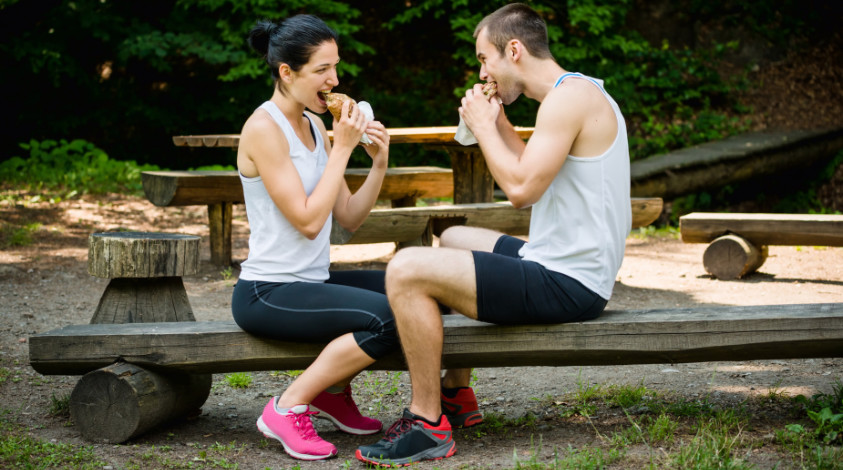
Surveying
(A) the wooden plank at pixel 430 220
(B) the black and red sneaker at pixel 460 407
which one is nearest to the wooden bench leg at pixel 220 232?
(A) the wooden plank at pixel 430 220

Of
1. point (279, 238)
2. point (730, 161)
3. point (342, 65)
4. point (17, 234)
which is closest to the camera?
point (279, 238)

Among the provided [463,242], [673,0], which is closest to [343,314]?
[463,242]

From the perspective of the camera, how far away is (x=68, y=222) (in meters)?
8.66

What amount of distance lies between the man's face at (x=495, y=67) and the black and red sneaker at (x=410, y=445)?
4.06ft

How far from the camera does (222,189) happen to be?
6672mm

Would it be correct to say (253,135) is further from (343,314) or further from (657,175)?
(657,175)

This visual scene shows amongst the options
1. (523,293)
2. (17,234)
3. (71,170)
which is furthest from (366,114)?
(71,170)

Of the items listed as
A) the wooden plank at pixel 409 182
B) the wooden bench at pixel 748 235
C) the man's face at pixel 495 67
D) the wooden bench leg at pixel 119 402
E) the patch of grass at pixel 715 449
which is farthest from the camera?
the wooden plank at pixel 409 182

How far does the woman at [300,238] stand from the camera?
2.98 meters

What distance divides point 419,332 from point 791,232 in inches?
184

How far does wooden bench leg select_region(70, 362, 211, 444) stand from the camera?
3.13 metres

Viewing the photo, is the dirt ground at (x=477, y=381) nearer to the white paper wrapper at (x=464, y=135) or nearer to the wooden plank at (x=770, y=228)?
the wooden plank at (x=770, y=228)

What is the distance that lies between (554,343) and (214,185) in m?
4.27

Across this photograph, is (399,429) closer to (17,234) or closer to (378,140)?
(378,140)
